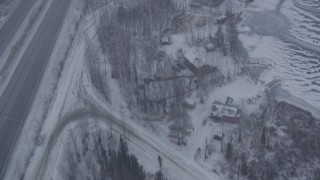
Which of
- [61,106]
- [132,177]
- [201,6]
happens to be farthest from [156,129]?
[201,6]

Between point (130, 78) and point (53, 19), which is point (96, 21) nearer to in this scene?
point (53, 19)

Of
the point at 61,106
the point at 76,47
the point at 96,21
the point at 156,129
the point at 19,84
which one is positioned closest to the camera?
the point at 156,129

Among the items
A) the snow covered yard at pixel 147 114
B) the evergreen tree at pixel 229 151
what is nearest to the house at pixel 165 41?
the snow covered yard at pixel 147 114

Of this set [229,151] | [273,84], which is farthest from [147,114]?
[273,84]

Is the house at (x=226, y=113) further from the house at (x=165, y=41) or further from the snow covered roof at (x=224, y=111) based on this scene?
the house at (x=165, y=41)

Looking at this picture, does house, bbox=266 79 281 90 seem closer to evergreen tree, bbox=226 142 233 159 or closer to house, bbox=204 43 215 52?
house, bbox=204 43 215 52

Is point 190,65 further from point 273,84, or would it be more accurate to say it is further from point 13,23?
point 13,23
